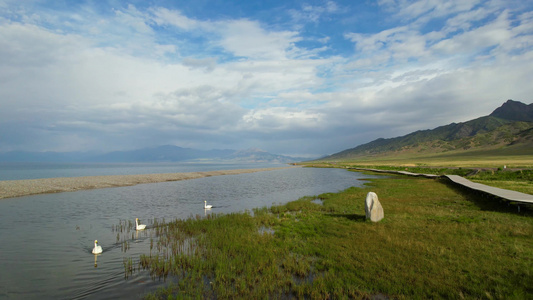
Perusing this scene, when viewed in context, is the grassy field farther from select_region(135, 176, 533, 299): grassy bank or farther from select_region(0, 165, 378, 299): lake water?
select_region(0, 165, 378, 299): lake water

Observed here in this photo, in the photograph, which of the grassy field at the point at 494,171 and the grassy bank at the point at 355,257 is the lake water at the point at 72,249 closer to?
the grassy bank at the point at 355,257

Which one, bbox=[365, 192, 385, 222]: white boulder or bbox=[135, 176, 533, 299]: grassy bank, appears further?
bbox=[365, 192, 385, 222]: white boulder

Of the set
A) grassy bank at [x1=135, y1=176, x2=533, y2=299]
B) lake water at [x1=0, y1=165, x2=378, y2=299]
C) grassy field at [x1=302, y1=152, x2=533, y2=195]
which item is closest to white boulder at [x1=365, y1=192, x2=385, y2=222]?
grassy bank at [x1=135, y1=176, x2=533, y2=299]

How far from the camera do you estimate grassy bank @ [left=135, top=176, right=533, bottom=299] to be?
380 inches

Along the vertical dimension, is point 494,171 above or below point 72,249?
below

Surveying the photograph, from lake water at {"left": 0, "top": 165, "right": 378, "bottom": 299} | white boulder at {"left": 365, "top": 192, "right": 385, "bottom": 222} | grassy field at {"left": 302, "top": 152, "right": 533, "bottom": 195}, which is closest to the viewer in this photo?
lake water at {"left": 0, "top": 165, "right": 378, "bottom": 299}

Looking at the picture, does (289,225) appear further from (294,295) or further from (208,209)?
(208,209)

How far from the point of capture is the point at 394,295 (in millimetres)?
9180

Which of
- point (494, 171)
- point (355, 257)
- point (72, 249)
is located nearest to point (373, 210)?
point (355, 257)

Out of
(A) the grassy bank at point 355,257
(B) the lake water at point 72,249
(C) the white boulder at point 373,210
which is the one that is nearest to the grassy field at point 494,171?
(A) the grassy bank at point 355,257

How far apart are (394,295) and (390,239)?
6.09 metres

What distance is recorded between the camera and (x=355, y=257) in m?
12.7

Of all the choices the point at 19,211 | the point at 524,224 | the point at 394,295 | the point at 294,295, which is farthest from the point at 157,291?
the point at 19,211

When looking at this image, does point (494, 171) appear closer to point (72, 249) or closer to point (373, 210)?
point (373, 210)
